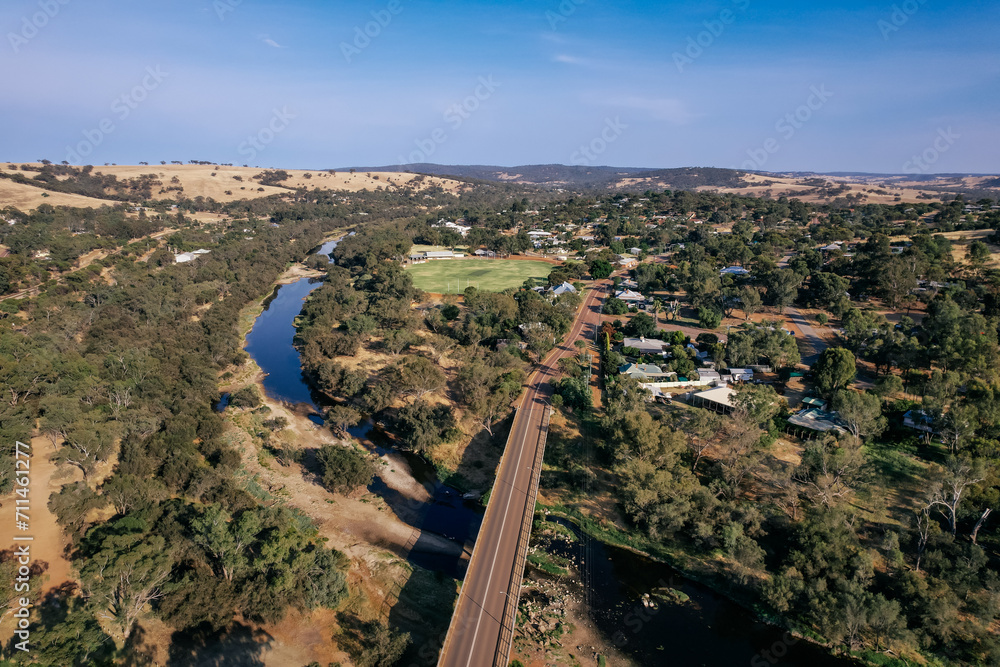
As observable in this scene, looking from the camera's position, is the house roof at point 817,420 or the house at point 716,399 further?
the house at point 716,399

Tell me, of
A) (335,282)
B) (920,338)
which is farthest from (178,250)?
(920,338)

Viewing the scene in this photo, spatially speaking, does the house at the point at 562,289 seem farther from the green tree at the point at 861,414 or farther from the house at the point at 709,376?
the green tree at the point at 861,414

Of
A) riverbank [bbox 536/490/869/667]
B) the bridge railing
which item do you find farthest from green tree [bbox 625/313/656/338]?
riverbank [bbox 536/490/869/667]

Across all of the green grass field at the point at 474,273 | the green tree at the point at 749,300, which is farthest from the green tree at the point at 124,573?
the green tree at the point at 749,300

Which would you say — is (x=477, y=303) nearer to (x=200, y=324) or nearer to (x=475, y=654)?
(x=200, y=324)

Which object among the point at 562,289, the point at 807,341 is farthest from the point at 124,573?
the point at 562,289

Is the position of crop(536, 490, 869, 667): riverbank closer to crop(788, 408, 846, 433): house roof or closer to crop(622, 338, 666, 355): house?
crop(788, 408, 846, 433): house roof

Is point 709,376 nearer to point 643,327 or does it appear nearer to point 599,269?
point 643,327
